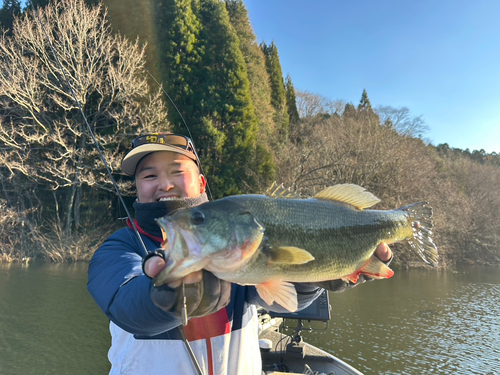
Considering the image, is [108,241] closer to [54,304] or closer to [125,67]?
[54,304]

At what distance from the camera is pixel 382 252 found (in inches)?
93.2

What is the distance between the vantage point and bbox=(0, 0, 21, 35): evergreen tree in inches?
997

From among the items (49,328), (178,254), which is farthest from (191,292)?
(49,328)

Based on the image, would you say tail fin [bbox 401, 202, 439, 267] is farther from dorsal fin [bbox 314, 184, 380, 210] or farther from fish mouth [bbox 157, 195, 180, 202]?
fish mouth [bbox 157, 195, 180, 202]

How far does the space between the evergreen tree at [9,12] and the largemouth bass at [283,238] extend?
102ft

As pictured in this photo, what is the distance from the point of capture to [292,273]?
6.26 ft

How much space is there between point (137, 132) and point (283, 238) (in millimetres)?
20982

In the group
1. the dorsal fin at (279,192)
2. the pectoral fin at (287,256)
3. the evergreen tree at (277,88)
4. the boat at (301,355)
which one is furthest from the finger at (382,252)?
the evergreen tree at (277,88)

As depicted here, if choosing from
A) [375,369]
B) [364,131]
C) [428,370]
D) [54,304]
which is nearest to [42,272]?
[54,304]

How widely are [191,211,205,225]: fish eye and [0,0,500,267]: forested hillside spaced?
764 inches

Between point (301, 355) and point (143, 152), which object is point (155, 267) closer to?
point (143, 152)

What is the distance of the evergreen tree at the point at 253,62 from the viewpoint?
2802 centimetres

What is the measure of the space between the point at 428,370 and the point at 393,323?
10.2 ft

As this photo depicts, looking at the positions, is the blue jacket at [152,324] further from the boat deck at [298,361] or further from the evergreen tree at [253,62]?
the evergreen tree at [253,62]
